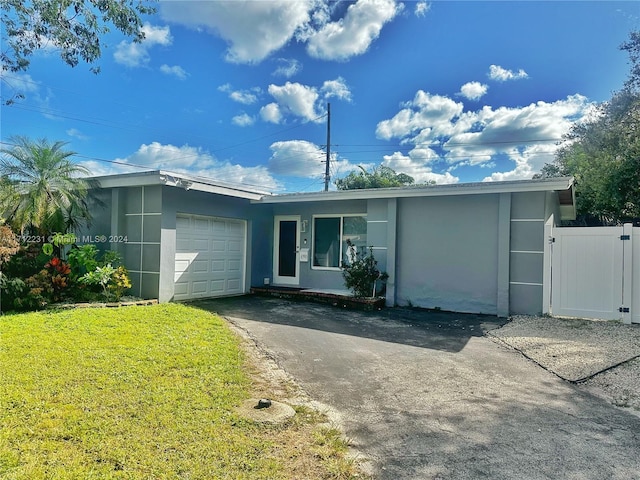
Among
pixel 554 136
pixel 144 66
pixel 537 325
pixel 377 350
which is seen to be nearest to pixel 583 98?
pixel 554 136

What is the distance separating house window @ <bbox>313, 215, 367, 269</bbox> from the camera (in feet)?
34.8

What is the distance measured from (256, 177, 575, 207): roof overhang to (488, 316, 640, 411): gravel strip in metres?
2.66

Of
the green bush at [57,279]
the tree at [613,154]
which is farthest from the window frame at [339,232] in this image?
the tree at [613,154]

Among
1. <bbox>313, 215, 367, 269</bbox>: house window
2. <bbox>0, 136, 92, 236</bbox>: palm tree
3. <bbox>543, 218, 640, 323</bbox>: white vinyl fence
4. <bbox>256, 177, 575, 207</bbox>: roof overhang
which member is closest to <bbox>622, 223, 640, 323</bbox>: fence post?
<bbox>543, 218, 640, 323</bbox>: white vinyl fence

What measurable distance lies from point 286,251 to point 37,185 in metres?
6.40

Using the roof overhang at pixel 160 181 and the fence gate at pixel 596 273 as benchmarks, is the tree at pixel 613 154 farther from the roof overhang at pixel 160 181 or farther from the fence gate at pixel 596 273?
the roof overhang at pixel 160 181

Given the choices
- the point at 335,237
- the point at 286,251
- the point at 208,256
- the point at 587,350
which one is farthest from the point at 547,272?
the point at 208,256

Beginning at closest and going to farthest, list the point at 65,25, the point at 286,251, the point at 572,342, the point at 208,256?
1. the point at 65,25
2. the point at 572,342
3. the point at 208,256
4. the point at 286,251

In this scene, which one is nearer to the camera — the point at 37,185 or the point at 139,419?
the point at 139,419

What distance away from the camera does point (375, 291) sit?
9719 mm

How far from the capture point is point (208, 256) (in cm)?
1023

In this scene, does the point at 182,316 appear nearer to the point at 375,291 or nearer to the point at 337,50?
the point at 375,291

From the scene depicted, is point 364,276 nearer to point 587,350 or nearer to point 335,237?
point 335,237

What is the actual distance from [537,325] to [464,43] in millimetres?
8050
